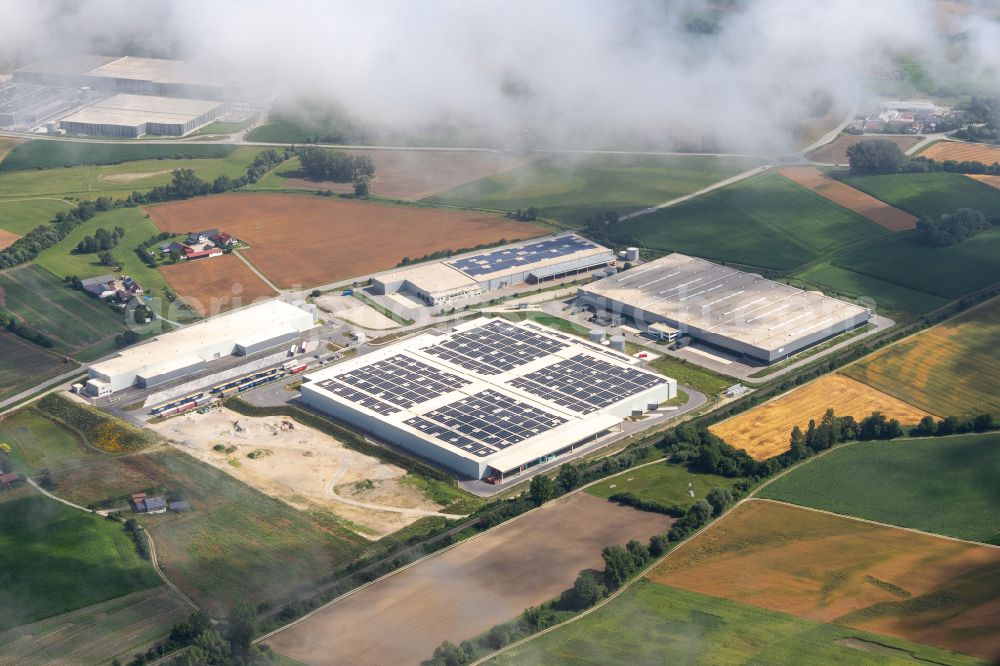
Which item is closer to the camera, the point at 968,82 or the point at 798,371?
the point at 798,371

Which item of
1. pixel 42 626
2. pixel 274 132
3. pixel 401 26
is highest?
pixel 401 26

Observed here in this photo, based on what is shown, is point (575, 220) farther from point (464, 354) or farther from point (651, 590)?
point (651, 590)

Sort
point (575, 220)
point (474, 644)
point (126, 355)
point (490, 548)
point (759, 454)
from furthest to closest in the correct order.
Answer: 1. point (575, 220)
2. point (126, 355)
3. point (759, 454)
4. point (490, 548)
5. point (474, 644)

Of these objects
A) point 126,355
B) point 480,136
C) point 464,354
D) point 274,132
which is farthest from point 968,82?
point 126,355

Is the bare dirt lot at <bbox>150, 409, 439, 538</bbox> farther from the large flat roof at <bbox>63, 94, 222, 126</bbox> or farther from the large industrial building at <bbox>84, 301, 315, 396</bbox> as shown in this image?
the large flat roof at <bbox>63, 94, 222, 126</bbox>

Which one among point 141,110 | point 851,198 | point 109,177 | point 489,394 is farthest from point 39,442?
point 851,198

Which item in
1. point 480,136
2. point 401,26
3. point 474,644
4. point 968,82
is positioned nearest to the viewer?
point 474,644

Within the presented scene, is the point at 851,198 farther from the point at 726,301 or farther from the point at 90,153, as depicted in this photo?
the point at 90,153
